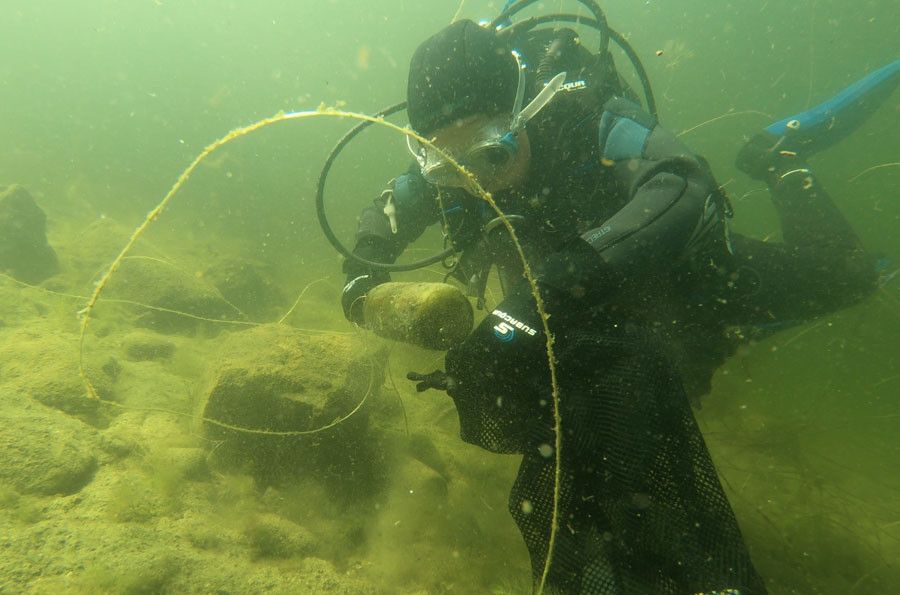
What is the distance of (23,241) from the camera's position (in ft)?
25.6

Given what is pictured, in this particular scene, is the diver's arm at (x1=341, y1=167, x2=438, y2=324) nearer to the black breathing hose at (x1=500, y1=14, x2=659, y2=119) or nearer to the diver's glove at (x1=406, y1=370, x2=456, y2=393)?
the black breathing hose at (x1=500, y1=14, x2=659, y2=119)

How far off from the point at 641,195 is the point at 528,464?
1606 millimetres

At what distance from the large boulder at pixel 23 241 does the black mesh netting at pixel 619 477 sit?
998 centimetres

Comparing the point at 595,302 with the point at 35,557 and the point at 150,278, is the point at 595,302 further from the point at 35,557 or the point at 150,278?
the point at 150,278

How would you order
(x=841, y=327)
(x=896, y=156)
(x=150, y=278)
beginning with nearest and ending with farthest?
(x=150, y=278)
(x=841, y=327)
(x=896, y=156)

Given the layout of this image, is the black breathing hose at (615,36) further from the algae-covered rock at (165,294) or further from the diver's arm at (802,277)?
the algae-covered rock at (165,294)

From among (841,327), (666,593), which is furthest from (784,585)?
(841,327)

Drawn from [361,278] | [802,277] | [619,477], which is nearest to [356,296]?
[361,278]

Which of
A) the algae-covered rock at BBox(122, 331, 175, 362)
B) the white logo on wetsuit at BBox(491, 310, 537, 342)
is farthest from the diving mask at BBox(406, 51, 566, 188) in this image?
the algae-covered rock at BBox(122, 331, 175, 362)

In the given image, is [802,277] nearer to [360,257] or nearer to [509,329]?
[509,329]

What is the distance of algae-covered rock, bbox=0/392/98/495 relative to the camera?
7.56 ft

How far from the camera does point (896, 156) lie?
25109mm

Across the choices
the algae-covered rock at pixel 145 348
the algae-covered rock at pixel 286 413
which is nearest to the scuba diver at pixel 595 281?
the algae-covered rock at pixel 286 413

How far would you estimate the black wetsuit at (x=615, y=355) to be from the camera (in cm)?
149
